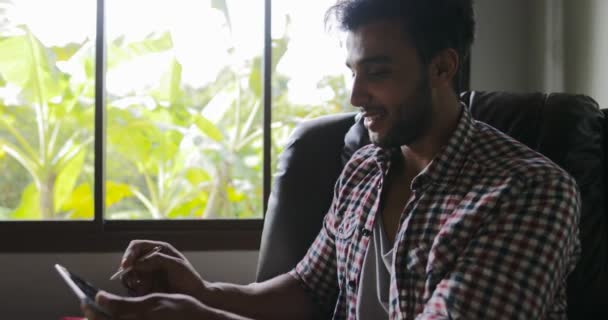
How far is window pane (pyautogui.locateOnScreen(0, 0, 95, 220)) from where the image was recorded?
2.46m

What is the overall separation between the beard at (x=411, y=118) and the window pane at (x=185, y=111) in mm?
1361

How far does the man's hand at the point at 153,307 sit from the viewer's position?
3.23ft

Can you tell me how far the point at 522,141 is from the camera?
1310 mm

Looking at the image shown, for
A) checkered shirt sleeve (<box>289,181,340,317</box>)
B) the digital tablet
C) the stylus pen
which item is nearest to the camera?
the digital tablet

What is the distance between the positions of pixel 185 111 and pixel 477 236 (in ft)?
5.88

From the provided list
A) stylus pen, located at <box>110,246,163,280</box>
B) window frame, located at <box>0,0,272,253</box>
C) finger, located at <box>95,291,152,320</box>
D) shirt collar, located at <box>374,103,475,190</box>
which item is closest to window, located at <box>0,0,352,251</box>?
window frame, located at <box>0,0,272,253</box>

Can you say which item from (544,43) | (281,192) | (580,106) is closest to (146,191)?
(281,192)

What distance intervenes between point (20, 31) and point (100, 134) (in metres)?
0.51

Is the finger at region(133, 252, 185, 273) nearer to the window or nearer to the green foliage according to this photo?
the window

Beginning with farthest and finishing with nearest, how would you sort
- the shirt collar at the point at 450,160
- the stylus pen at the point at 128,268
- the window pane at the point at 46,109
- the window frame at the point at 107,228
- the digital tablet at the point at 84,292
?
1. the window pane at the point at 46,109
2. the window frame at the point at 107,228
3. the stylus pen at the point at 128,268
4. the shirt collar at the point at 450,160
5. the digital tablet at the point at 84,292

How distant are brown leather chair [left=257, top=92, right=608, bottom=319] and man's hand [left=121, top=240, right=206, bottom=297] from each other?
0.23m

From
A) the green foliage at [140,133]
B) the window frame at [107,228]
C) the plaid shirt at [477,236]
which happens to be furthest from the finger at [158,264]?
the green foliage at [140,133]

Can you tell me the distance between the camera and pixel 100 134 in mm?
2371

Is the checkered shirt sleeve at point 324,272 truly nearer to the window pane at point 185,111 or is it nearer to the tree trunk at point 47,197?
the window pane at point 185,111
